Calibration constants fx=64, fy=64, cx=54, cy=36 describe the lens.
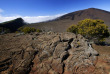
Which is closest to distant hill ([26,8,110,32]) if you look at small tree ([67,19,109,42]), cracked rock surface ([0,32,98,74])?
small tree ([67,19,109,42])

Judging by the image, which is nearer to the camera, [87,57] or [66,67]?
[66,67]

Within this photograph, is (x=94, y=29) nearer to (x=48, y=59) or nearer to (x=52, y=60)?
(x=52, y=60)

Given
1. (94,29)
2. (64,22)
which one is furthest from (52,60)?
(64,22)

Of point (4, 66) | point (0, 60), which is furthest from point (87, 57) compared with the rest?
point (0, 60)

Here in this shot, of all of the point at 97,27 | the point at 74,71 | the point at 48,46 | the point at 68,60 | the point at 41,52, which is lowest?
the point at 74,71

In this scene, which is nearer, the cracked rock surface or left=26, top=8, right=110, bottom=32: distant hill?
the cracked rock surface

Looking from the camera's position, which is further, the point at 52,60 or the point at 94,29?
the point at 94,29

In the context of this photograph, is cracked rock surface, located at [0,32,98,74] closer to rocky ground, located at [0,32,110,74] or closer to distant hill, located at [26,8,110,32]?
rocky ground, located at [0,32,110,74]

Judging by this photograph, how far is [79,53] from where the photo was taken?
5.99 meters

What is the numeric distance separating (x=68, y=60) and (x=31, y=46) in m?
3.86

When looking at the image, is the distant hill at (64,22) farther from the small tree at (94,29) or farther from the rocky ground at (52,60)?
the rocky ground at (52,60)

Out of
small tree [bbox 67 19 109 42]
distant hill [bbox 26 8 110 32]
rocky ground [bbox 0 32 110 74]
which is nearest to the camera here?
rocky ground [bbox 0 32 110 74]

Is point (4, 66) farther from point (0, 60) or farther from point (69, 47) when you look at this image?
point (69, 47)

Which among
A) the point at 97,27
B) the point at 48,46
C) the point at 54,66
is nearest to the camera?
the point at 54,66
